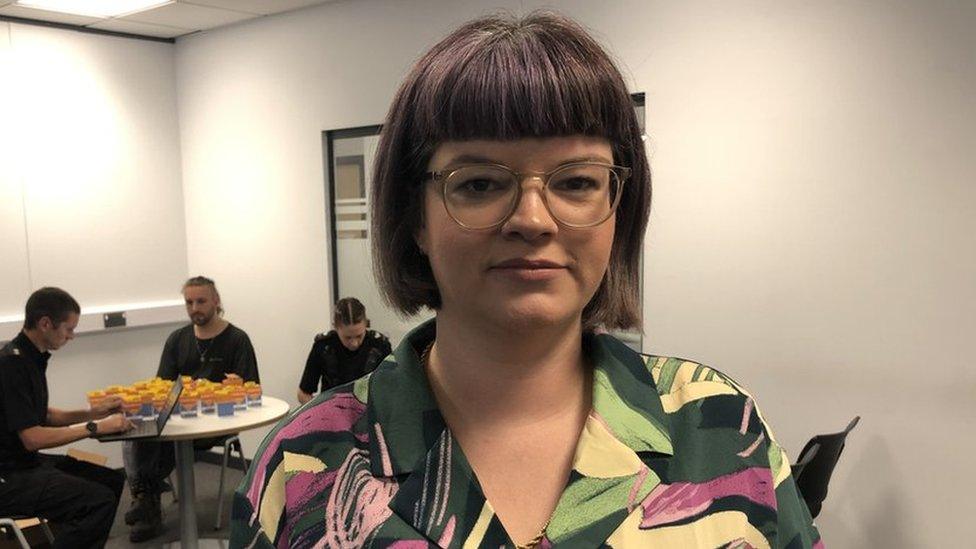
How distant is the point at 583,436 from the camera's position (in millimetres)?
875

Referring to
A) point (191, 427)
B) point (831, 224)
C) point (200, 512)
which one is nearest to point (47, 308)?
point (191, 427)

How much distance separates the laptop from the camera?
3.21 m

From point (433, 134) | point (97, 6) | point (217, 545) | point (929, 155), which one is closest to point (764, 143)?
point (929, 155)

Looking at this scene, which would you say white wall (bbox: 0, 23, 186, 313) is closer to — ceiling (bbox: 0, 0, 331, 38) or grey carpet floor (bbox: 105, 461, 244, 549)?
ceiling (bbox: 0, 0, 331, 38)

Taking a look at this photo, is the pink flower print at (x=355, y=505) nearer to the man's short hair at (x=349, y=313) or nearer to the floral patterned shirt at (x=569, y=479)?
the floral patterned shirt at (x=569, y=479)

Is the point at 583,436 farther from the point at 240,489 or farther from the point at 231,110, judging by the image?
the point at 231,110

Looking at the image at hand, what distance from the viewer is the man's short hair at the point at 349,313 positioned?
3.93m

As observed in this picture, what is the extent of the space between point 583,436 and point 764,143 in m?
2.51

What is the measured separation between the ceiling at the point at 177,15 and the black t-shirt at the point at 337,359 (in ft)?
6.37

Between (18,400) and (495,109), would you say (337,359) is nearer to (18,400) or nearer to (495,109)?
(18,400)

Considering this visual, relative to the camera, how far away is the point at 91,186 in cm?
501

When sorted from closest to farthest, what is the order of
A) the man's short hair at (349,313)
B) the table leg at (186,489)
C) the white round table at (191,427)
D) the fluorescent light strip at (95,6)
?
the white round table at (191,427) < the table leg at (186,489) < the man's short hair at (349,313) < the fluorescent light strip at (95,6)

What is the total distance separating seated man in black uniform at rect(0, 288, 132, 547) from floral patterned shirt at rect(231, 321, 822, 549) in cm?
275

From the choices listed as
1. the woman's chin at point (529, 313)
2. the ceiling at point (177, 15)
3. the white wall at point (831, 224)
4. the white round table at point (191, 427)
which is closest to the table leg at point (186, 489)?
the white round table at point (191, 427)
